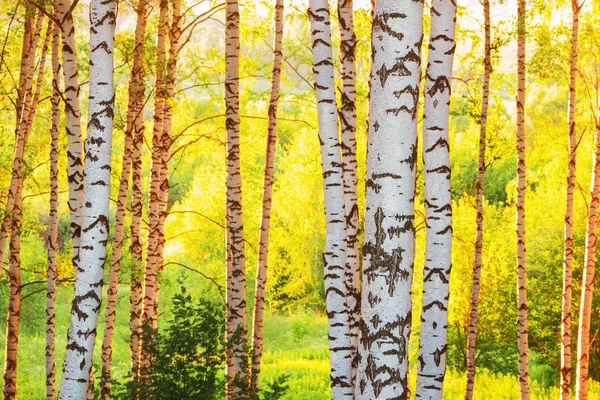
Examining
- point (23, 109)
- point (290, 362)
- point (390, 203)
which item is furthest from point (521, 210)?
point (290, 362)

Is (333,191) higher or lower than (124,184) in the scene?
lower

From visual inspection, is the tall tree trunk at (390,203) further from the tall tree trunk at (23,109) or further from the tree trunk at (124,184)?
the tall tree trunk at (23,109)

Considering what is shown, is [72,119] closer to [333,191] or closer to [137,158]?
[333,191]

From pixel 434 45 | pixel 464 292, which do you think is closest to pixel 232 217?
pixel 434 45

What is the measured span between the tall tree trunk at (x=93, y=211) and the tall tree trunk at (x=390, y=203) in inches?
93.5

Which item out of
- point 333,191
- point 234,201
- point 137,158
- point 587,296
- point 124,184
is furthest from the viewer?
point 587,296

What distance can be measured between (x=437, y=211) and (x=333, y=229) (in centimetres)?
84

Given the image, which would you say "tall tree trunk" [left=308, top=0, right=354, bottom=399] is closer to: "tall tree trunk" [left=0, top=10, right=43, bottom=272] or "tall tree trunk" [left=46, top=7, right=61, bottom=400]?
"tall tree trunk" [left=46, top=7, right=61, bottom=400]

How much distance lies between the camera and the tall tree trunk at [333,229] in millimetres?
5098

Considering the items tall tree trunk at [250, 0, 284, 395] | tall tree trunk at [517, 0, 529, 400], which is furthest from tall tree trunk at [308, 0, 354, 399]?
tall tree trunk at [517, 0, 529, 400]

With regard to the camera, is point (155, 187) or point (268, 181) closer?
point (268, 181)

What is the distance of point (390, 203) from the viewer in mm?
3328

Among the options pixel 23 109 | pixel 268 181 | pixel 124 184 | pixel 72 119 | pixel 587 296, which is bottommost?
pixel 587 296

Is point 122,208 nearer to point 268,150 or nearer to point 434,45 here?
point 268,150
